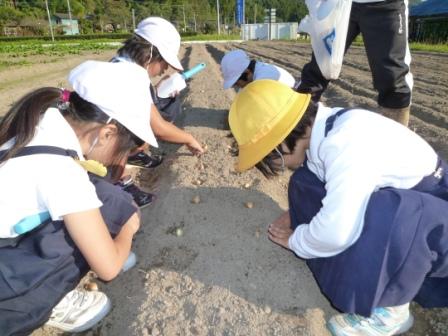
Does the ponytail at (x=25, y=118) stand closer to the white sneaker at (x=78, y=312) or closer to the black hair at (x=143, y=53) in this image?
the white sneaker at (x=78, y=312)

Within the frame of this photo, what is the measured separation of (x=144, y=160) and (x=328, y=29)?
5.46 feet

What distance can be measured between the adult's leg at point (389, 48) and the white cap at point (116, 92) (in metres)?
1.64

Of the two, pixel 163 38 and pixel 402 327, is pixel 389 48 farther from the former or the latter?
pixel 402 327

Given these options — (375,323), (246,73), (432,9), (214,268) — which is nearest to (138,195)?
(214,268)

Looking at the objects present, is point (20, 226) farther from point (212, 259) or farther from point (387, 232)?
point (387, 232)

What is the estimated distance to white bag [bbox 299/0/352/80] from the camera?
8.29 feet

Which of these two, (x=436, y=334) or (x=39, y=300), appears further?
(x=436, y=334)

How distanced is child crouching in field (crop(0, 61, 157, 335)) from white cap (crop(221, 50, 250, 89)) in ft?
5.07

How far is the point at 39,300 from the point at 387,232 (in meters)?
1.26

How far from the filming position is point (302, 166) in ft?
5.88

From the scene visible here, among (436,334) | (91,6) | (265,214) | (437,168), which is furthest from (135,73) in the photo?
(91,6)

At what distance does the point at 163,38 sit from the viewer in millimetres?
2734

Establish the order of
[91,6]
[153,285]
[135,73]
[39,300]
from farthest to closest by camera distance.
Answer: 1. [91,6]
2. [153,285]
3. [135,73]
4. [39,300]

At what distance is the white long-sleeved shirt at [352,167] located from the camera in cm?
129
